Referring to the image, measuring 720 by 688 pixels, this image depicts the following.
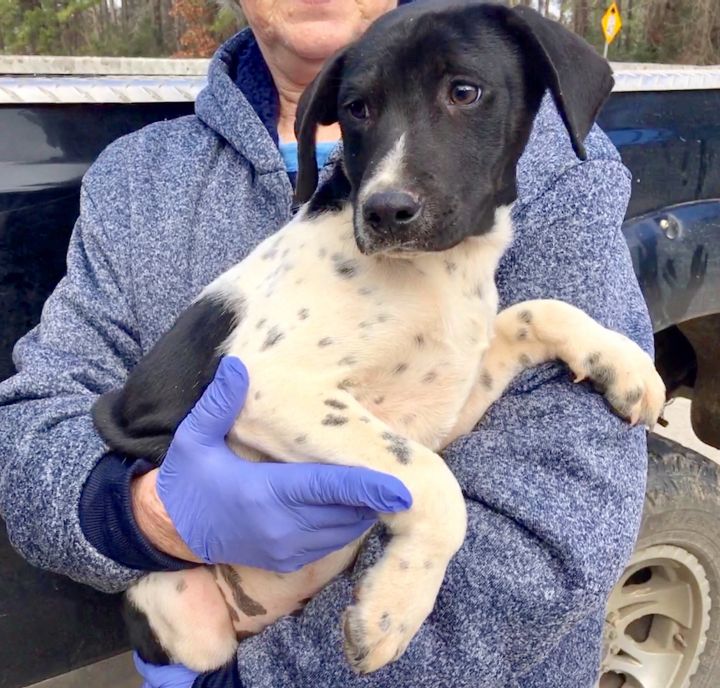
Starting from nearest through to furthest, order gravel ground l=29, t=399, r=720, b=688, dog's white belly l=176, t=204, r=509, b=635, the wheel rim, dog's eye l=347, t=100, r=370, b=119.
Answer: dog's white belly l=176, t=204, r=509, b=635 → dog's eye l=347, t=100, r=370, b=119 → gravel ground l=29, t=399, r=720, b=688 → the wheel rim

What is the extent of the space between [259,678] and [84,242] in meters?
1.08

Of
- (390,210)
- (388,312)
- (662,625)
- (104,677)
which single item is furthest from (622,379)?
(662,625)

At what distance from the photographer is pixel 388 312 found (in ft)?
6.50

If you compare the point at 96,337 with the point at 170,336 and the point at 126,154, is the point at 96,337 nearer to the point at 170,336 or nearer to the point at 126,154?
the point at 170,336

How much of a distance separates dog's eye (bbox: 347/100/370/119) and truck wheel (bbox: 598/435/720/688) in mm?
1587

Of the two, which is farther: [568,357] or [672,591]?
[672,591]

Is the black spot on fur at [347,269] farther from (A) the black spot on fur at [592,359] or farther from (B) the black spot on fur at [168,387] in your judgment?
(A) the black spot on fur at [592,359]

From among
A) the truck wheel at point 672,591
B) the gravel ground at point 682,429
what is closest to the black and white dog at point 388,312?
the truck wheel at point 672,591

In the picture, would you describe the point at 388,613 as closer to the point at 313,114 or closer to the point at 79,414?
the point at 79,414

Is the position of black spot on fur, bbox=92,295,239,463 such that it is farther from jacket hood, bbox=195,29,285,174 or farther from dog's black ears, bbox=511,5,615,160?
dog's black ears, bbox=511,5,615,160

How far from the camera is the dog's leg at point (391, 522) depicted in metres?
1.72

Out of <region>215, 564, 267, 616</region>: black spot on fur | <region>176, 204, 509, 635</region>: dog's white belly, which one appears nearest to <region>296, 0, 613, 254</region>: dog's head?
<region>176, 204, 509, 635</region>: dog's white belly

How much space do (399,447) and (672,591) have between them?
6.15 ft

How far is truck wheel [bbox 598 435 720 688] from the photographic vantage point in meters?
3.03
